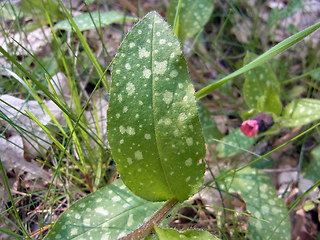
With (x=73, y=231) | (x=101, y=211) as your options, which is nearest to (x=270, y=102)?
(x=101, y=211)

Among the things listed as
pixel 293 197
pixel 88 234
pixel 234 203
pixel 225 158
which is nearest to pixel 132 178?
pixel 88 234

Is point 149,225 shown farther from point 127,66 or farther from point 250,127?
point 250,127

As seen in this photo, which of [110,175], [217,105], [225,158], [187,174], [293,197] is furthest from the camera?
[217,105]

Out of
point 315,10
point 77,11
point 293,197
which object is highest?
point 77,11

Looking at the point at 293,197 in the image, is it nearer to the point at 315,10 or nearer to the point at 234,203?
the point at 234,203

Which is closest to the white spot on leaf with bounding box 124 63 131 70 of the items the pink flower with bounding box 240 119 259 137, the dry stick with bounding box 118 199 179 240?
the dry stick with bounding box 118 199 179 240

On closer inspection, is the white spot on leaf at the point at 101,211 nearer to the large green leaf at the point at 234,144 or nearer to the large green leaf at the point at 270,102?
the large green leaf at the point at 234,144
